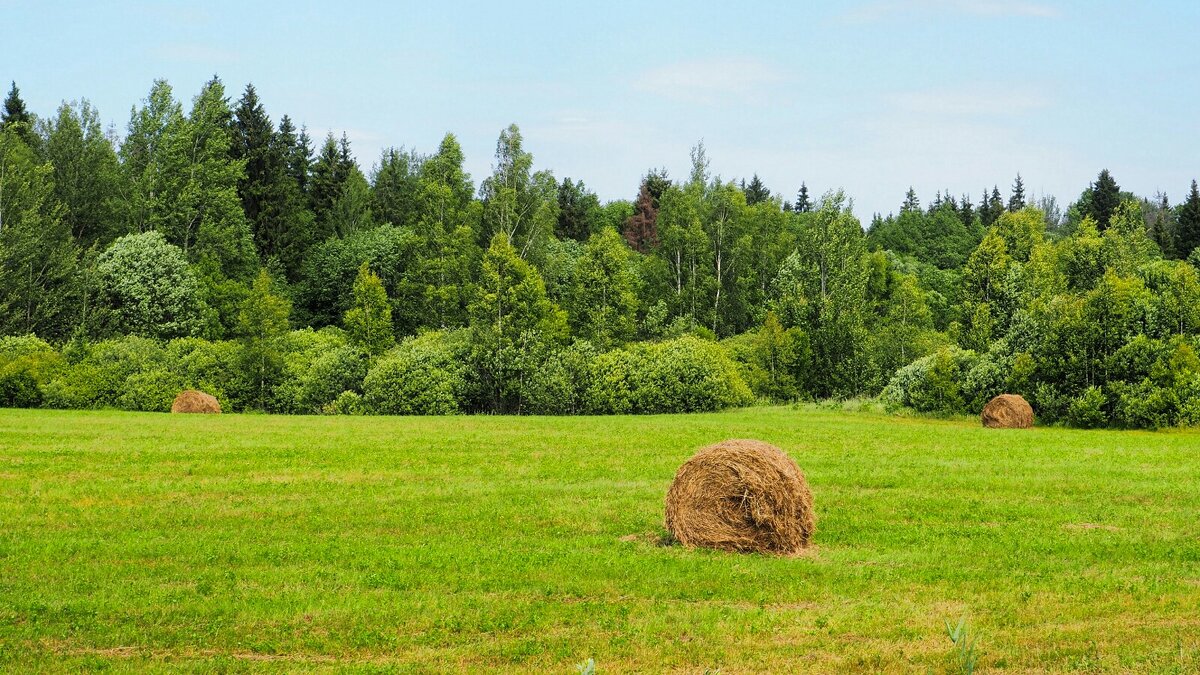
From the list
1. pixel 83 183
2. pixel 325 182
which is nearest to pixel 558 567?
pixel 83 183

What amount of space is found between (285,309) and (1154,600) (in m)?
55.3

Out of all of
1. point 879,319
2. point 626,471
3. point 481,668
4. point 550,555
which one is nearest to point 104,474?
point 626,471

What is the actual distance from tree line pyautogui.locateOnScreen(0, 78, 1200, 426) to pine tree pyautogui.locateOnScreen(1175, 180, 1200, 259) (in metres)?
0.31

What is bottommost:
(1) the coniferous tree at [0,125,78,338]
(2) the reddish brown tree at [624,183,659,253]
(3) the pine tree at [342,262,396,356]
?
(3) the pine tree at [342,262,396,356]

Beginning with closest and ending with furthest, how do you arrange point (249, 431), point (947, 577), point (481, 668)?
point (481, 668)
point (947, 577)
point (249, 431)

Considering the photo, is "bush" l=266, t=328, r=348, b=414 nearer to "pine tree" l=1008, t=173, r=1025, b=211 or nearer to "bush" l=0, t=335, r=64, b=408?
"bush" l=0, t=335, r=64, b=408

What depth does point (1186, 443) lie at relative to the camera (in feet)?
118

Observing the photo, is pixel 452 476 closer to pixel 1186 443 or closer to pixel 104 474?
pixel 104 474

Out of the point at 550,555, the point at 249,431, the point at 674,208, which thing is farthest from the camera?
the point at 674,208

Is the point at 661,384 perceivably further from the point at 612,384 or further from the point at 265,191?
the point at 265,191

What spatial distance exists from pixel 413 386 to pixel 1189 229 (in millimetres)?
79357

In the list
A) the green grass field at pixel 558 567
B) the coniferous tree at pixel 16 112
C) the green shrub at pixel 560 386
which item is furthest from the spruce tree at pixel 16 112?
the green grass field at pixel 558 567

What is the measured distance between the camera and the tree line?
181 feet

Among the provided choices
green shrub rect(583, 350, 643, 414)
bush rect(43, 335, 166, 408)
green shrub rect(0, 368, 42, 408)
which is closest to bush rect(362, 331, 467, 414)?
green shrub rect(583, 350, 643, 414)
